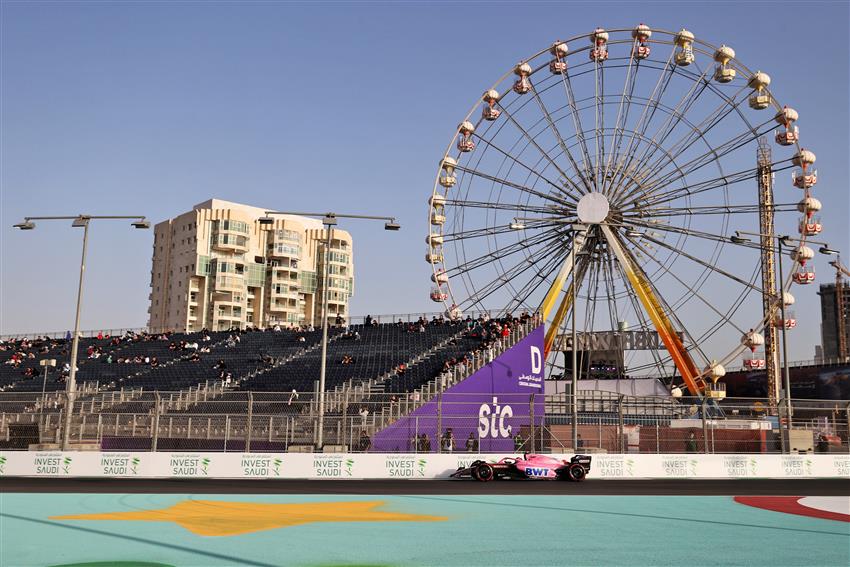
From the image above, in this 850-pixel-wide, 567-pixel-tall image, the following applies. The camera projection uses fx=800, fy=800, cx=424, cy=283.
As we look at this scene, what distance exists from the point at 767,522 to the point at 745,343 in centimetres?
3055

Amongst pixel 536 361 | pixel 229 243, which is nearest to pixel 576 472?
pixel 536 361

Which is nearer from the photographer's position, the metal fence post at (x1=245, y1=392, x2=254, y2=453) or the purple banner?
the metal fence post at (x1=245, y1=392, x2=254, y2=453)

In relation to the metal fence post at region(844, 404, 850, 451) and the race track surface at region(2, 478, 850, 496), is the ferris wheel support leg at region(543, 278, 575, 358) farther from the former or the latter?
the race track surface at region(2, 478, 850, 496)

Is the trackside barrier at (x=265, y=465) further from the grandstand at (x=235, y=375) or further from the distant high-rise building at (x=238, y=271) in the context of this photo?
the distant high-rise building at (x=238, y=271)

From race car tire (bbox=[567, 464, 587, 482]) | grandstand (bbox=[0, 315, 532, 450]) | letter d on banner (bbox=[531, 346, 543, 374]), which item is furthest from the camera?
letter d on banner (bbox=[531, 346, 543, 374])

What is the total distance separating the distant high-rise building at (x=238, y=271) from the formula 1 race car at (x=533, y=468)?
272 feet

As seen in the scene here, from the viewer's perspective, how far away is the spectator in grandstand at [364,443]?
81.0ft

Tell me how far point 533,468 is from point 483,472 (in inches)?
58.0

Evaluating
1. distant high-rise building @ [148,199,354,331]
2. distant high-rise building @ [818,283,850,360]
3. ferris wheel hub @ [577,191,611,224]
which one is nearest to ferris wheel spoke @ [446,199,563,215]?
ferris wheel hub @ [577,191,611,224]

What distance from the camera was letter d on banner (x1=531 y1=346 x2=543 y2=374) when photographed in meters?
40.8

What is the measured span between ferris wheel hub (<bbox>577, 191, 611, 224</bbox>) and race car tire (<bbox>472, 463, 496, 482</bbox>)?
83.0 feet

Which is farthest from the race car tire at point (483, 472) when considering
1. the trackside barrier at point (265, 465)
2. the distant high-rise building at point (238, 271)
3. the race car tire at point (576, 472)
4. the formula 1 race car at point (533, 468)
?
the distant high-rise building at point (238, 271)

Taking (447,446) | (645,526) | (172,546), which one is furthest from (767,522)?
(447,446)

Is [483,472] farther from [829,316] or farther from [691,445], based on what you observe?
[829,316]
